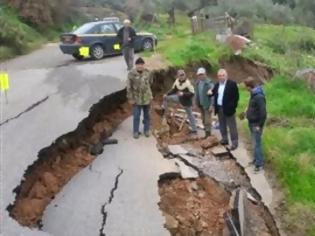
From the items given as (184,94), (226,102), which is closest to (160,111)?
(184,94)

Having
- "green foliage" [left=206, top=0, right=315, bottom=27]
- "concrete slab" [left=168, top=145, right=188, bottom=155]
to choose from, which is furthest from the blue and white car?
"green foliage" [left=206, top=0, right=315, bottom=27]

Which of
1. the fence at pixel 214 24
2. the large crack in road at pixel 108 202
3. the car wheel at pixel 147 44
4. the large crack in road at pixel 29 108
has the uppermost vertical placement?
the large crack in road at pixel 29 108

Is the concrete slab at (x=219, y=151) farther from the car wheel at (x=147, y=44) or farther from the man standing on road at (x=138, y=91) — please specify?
the car wheel at (x=147, y=44)

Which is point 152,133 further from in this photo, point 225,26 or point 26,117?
point 225,26

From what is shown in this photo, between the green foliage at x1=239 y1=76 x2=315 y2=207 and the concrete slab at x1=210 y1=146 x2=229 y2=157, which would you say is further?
the concrete slab at x1=210 y1=146 x2=229 y2=157

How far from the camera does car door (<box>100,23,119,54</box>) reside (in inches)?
892

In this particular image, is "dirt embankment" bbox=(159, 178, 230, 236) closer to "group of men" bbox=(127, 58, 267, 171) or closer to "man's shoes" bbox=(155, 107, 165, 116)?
"group of men" bbox=(127, 58, 267, 171)

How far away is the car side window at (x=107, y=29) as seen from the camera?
75.4 feet

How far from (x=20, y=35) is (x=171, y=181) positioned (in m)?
16.5

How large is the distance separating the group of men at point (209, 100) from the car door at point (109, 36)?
850 centimetres

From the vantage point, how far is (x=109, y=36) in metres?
22.9

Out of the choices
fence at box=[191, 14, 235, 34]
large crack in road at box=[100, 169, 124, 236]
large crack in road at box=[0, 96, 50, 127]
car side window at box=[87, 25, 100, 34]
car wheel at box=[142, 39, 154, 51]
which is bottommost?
fence at box=[191, 14, 235, 34]

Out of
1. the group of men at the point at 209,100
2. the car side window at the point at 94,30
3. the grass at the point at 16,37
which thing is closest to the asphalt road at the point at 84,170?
the group of men at the point at 209,100

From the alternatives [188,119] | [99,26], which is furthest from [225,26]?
[188,119]
